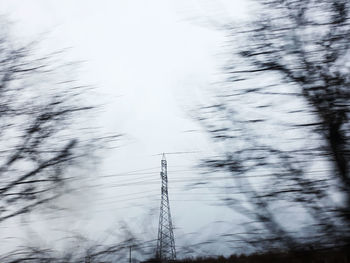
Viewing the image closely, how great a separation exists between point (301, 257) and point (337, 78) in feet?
5.79

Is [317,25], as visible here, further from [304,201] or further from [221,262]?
[221,262]

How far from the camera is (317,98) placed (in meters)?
3.19

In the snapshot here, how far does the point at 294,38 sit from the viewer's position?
11.8ft

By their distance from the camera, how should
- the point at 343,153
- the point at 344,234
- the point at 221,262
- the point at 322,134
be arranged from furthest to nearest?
the point at 221,262
the point at 322,134
the point at 343,153
the point at 344,234

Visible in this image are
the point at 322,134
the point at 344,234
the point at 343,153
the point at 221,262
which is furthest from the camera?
the point at 221,262

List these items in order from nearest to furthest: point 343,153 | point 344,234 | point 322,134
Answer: point 344,234
point 343,153
point 322,134

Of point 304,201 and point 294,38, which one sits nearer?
point 304,201

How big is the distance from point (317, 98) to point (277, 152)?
0.67 m

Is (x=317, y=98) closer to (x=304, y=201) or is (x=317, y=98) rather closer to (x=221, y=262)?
(x=304, y=201)

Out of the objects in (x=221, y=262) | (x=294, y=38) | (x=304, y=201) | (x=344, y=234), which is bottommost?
(x=221, y=262)

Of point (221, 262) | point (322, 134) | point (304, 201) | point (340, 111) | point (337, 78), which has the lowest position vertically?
point (221, 262)

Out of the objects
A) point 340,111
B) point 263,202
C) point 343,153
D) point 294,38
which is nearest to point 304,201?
point 263,202

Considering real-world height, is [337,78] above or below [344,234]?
above

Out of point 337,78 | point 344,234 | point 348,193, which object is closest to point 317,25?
point 337,78
